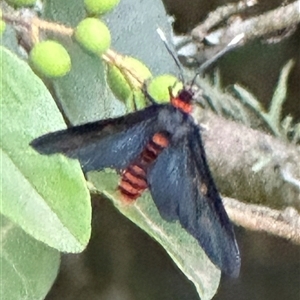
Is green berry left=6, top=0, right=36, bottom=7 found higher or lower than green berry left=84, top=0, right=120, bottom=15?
higher

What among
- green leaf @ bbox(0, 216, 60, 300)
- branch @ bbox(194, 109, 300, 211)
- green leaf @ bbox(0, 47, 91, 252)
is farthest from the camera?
branch @ bbox(194, 109, 300, 211)

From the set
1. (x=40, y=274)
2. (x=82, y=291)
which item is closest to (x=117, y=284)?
(x=82, y=291)

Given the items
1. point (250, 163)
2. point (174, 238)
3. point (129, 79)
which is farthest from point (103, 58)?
point (250, 163)

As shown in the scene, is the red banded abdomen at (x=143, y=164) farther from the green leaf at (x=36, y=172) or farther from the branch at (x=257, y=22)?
the branch at (x=257, y=22)

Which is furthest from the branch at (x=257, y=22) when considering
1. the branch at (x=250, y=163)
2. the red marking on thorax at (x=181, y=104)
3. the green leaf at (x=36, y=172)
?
the green leaf at (x=36, y=172)

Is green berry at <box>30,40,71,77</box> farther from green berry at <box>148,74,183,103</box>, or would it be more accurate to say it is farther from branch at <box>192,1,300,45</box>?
branch at <box>192,1,300,45</box>

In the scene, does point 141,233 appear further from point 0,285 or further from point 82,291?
point 0,285

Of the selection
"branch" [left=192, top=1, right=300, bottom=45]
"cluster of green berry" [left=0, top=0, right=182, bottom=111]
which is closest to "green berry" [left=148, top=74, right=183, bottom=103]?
"cluster of green berry" [left=0, top=0, right=182, bottom=111]
